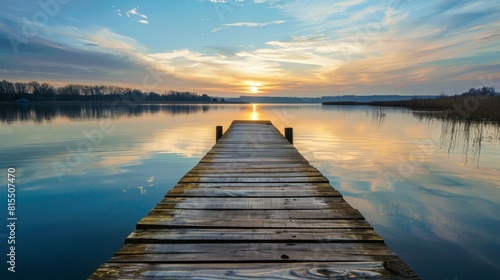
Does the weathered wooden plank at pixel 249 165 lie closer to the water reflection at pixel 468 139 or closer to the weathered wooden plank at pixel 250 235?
the weathered wooden plank at pixel 250 235

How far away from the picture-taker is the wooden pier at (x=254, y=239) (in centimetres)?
213

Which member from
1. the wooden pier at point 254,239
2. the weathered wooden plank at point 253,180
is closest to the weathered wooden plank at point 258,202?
the wooden pier at point 254,239

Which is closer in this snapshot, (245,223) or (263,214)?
(245,223)

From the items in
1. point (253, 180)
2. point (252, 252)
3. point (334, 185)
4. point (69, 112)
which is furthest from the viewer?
point (69, 112)

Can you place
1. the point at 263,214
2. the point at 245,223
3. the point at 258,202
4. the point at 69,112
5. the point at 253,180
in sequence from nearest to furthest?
1. the point at 245,223
2. the point at 263,214
3. the point at 258,202
4. the point at 253,180
5. the point at 69,112

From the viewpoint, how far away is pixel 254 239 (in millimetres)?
2627

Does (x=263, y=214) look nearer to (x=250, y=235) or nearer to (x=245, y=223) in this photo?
(x=245, y=223)

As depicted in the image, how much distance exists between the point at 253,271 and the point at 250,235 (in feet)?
1.89

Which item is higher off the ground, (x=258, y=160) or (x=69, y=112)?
(x=69, y=112)

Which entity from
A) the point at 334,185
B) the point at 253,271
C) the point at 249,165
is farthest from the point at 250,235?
the point at 334,185

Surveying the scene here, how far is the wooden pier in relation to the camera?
2.13 metres

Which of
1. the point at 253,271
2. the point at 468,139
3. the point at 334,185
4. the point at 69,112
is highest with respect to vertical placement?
the point at 69,112

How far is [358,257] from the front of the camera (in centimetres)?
232

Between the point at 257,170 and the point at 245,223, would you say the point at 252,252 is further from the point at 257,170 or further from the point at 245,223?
the point at 257,170
